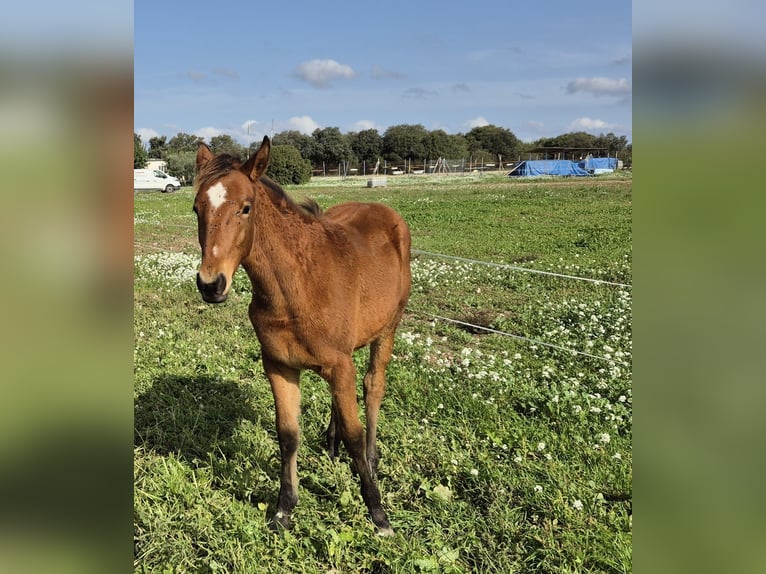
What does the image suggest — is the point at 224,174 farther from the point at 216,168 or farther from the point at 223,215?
the point at 223,215

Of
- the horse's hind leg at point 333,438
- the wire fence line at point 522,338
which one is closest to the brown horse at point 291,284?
the horse's hind leg at point 333,438

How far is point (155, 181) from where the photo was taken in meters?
36.7

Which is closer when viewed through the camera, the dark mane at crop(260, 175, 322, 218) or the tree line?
the dark mane at crop(260, 175, 322, 218)

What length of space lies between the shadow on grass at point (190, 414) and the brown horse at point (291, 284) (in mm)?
1165

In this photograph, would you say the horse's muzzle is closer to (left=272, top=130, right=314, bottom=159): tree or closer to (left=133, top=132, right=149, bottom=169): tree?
(left=133, top=132, right=149, bottom=169): tree

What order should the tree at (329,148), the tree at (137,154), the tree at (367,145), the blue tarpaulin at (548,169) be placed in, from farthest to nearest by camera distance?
the tree at (367,145), the tree at (329,148), the blue tarpaulin at (548,169), the tree at (137,154)

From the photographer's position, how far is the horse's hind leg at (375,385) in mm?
4312

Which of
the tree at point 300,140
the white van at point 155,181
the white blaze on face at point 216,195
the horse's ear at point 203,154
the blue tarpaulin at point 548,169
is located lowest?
the white blaze on face at point 216,195

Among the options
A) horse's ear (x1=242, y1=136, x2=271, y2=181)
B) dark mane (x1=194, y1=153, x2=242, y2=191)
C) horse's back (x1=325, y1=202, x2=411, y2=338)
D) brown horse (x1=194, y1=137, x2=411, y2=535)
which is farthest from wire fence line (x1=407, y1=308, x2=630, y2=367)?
dark mane (x1=194, y1=153, x2=242, y2=191)

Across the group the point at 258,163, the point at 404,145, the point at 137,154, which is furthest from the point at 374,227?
the point at 404,145

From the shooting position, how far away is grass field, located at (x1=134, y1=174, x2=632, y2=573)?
328cm

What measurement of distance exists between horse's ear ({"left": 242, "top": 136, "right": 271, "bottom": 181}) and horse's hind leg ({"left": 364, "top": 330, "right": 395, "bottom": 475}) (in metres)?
1.92

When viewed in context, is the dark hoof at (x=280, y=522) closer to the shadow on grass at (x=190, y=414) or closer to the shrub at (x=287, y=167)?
the shadow on grass at (x=190, y=414)
